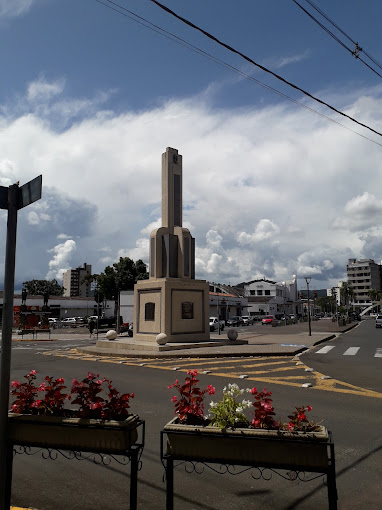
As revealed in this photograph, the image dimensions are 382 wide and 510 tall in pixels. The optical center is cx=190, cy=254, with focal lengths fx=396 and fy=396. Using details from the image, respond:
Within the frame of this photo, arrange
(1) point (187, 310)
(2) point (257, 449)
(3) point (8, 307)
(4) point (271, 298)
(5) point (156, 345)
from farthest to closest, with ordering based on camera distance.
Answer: (4) point (271, 298)
(1) point (187, 310)
(5) point (156, 345)
(3) point (8, 307)
(2) point (257, 449)

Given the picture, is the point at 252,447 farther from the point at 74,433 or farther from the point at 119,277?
the point at 119,277

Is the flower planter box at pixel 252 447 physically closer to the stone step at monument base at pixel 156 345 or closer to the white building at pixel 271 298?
the stone step at monument base at pixel 156 345

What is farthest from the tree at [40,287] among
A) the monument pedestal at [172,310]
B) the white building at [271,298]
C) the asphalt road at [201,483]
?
the asphalt road at [201,483]

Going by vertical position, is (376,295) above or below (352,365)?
above

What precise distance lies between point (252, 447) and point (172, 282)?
20.9m

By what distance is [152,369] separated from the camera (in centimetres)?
1606

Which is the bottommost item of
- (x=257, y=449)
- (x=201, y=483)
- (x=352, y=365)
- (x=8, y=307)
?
(x=352, y=365)

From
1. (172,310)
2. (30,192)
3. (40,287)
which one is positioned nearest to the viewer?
(30,192)

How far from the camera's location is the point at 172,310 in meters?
24.7

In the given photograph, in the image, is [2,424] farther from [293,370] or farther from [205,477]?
[293,370]

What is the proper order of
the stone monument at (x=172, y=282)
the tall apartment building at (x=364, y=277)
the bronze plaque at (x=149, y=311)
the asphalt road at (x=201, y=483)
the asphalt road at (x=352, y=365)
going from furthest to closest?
the tall apartment building at (x=364, y=277) → the bronze plaque at (x=149, y=311) → the stone monument at (x=172, y=282) → the asphalt road at (x=352, y=365) → the asphalt road at (x=201, y=483)

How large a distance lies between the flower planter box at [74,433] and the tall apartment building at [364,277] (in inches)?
7089

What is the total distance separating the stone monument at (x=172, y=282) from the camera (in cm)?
2484

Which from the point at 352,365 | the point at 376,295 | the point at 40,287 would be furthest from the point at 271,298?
the point at 352,365
